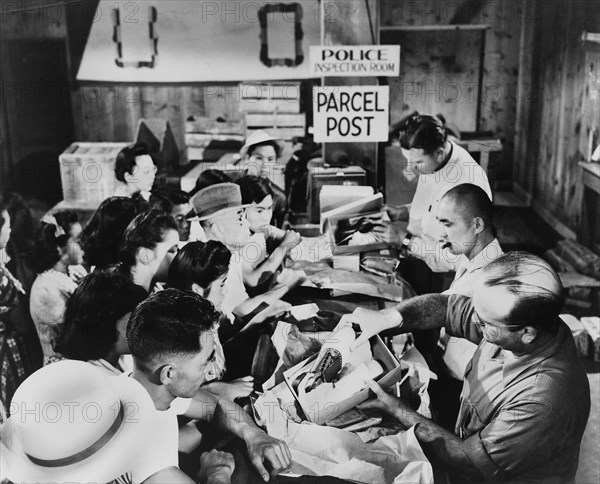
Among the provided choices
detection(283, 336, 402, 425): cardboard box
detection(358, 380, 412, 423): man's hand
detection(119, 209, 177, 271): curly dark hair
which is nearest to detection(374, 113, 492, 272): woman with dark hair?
detection(283, 336, 402, 425): cardboard box

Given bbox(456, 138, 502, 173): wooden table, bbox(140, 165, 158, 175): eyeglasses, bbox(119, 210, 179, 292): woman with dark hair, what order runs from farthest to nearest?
bbox(140, 165, 158, 175): eyeglasses, bbox(456, 138, 502, 173): wooden table, bbox(119, 210, 179, 292): woman with dark hair

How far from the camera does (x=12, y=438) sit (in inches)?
115

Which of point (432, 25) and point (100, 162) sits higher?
point (432, 25)

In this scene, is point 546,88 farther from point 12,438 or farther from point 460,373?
point 12,438

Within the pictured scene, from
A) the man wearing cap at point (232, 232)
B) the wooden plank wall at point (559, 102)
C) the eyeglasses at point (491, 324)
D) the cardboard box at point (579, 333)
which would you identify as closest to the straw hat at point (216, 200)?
the man wearing cap at point (232, 232)

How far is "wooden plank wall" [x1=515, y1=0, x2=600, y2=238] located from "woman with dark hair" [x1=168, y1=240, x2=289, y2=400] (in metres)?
1.56

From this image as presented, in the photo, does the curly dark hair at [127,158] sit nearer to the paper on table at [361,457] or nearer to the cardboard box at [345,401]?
the cardboard box at [345,401]

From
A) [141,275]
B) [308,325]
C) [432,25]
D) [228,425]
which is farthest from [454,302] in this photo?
[432,25]

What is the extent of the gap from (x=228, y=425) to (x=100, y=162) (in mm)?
1446

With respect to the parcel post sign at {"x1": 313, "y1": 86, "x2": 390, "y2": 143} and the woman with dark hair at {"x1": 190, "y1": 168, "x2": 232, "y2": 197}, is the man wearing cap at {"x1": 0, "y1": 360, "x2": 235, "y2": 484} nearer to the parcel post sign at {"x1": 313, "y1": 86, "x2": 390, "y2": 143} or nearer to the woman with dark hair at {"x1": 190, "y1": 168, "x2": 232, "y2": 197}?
the woman with dark hair at {"x1": 190, "y1": 168, "x2": 232, "y2": 197}

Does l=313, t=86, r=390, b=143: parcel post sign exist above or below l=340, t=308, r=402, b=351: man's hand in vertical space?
above

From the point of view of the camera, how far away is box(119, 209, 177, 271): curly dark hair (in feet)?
10.3

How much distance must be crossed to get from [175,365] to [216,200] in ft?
2.83

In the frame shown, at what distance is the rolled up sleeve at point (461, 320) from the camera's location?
2885 mm
